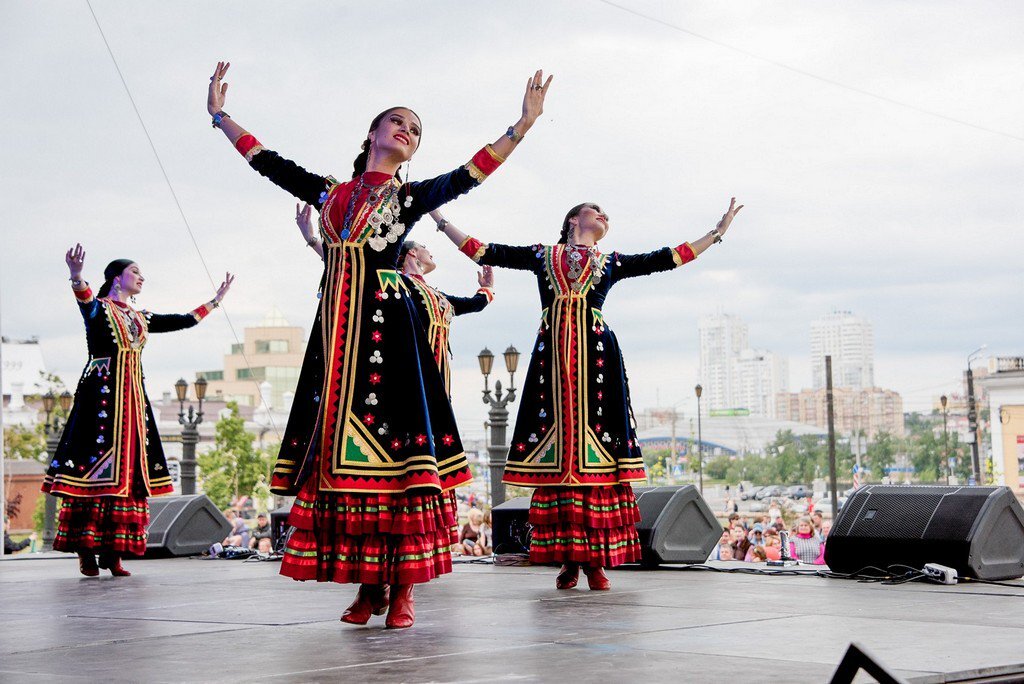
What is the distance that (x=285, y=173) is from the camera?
3646 mm

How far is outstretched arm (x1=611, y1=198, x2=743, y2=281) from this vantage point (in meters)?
4.91

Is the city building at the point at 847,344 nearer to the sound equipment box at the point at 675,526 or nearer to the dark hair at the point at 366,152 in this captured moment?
the sound equipment box at the point at 675,526

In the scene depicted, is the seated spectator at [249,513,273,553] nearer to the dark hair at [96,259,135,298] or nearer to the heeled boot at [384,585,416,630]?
the dark hair at [96,259,135,298]

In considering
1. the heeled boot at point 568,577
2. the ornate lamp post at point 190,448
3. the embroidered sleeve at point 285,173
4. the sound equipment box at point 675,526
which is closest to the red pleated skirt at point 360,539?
the embroidered sleeve at point 285,173

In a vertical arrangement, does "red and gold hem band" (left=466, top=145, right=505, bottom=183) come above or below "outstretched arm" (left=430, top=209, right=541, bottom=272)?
below

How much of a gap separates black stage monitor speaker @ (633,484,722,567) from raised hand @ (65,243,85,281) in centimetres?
299

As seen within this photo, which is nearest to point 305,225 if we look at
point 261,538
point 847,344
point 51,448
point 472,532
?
point 472,532

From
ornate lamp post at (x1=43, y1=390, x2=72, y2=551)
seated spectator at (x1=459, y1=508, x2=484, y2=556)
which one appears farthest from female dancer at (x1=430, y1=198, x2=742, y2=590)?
ornate lamp post at (x1=43, y1=390, x2=72, y2=551)

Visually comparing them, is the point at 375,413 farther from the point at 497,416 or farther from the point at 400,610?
the point at 497,416

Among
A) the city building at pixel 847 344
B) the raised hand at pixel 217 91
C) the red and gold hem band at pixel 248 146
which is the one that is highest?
the city building at pixel 847 344

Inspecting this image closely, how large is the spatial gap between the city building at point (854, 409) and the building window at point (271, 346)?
40.9 meters

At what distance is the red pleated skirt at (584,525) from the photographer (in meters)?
4.83

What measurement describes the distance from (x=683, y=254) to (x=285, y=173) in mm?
1887

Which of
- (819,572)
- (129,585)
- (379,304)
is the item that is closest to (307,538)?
(379,304)
